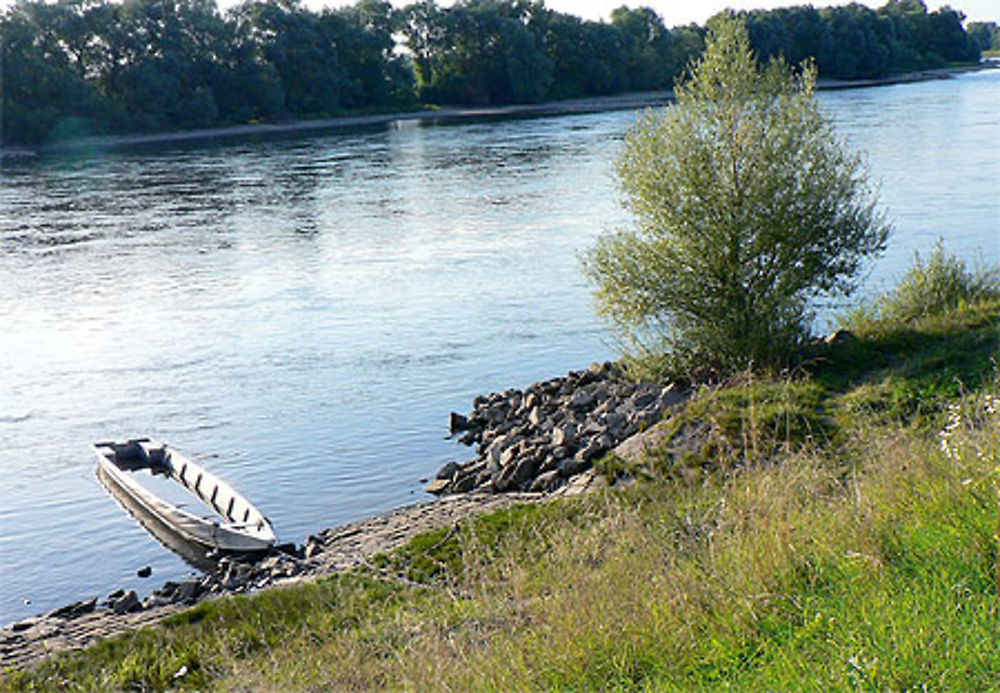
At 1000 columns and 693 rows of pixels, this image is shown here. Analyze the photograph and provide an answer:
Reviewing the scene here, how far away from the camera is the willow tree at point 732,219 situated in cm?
1950

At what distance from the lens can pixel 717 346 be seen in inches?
774

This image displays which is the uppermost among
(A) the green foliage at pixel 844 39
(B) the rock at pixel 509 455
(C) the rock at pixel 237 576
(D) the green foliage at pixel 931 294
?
(A) the green foliage at pixel 844 39

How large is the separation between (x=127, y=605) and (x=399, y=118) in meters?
95.9

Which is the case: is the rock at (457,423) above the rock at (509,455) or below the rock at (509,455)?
below

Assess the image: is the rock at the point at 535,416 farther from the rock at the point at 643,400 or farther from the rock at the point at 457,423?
the rock at the point at 643,400

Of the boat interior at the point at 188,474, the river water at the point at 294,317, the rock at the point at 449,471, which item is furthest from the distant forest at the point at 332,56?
the rock at the point at 449,471

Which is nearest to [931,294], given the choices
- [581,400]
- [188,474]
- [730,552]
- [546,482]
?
[581,400]

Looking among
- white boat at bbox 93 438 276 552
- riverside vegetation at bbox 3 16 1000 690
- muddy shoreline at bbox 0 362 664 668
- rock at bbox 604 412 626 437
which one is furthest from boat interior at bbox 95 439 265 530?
rock at bbox 604 412 626 437

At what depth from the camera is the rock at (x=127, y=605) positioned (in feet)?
45.3

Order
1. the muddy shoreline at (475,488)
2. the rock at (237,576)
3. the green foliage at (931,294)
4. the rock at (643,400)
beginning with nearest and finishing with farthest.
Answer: the muddy shoreline at (475,488) → the rock at (237,576) → the rock at (643,400) → the green foliage at (931,294)

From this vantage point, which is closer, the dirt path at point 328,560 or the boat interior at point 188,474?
the dirt path at point 328,560

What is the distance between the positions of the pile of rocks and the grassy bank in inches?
114

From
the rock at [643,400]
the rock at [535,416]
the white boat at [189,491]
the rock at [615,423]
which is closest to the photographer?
the white boat at [189,491]

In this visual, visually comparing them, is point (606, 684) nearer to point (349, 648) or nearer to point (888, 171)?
point (349, 648)
